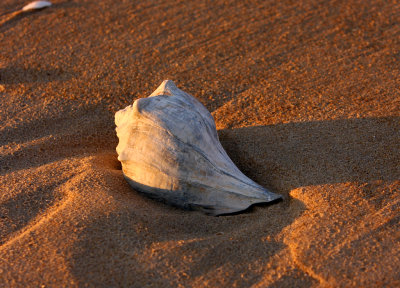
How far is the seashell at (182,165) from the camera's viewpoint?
278cm

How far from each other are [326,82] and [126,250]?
2138mm

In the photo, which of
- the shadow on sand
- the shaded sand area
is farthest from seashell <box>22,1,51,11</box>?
the shadow on sand

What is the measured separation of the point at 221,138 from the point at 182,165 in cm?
70

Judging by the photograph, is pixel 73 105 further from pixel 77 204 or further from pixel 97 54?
pixel 77 204

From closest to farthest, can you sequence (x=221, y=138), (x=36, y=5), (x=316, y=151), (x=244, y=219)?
(x=244, y=219) → (x=316, y=151) → (x=221, y=138) → (x=36, y=5)

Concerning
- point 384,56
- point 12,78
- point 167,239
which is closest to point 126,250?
point 167,239

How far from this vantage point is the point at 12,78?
13.5ft

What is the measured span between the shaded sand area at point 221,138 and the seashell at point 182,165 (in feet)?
0.27

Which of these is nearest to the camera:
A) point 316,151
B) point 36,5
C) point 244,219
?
point 244,219

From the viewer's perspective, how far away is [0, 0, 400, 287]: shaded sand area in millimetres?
2477

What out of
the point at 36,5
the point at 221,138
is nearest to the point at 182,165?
the point at 221,138

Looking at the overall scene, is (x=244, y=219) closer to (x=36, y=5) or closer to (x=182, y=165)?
(x=182, y=165)

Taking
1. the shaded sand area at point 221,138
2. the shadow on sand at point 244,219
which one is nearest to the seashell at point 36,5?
the shaded sand area at point 221,138

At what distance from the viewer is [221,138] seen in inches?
134
